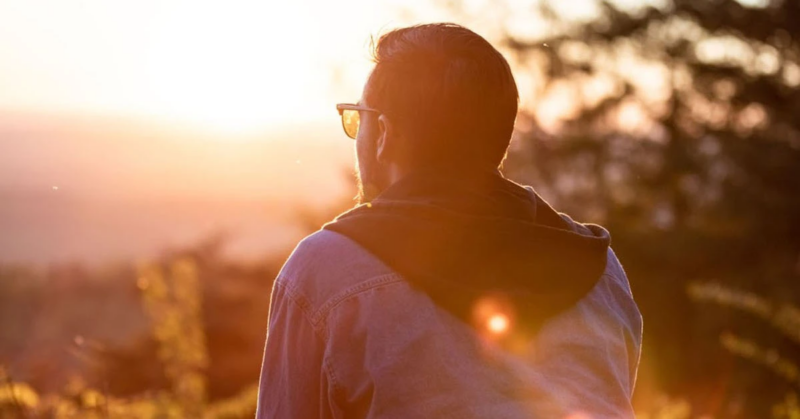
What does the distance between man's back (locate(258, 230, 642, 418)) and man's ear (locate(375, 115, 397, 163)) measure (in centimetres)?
22

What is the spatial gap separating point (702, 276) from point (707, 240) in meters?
0.58

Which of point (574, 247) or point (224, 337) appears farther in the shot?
point (224, 337)

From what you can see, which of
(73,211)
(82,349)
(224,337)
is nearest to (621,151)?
(224,337)

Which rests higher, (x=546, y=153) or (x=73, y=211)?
(x=546, y=153)

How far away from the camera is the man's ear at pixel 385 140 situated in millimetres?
2074

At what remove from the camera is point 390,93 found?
6.73ft

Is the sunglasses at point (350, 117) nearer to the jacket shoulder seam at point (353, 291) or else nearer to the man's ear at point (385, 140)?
the man's ear at point (385, 140)

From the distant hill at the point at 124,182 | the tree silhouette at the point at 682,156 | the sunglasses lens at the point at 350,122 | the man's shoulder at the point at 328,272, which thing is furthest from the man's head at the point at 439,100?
the distant hill at the point at 124,182

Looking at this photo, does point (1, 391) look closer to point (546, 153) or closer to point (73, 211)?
point (546, 153)

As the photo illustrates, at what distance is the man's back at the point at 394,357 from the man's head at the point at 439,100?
0.25 m

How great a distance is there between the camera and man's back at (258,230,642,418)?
72.8 inches

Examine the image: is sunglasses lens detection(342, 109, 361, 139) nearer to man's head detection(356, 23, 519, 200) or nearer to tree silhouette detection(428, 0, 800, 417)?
man's head detection(356, 23, 519, 200)

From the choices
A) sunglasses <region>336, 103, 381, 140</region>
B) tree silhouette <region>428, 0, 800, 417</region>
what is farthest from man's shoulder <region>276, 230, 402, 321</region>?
tree silhouette <region>428, 0, 800, 417</region>

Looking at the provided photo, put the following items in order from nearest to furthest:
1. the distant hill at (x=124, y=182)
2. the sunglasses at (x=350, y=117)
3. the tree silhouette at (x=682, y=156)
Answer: the sunglasses at (x=350, y=117)
the tree silhouette at (x=682, y=156)
the distant hill at (x=124, y=182)
